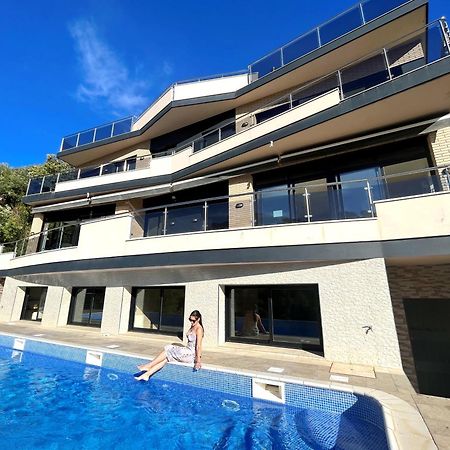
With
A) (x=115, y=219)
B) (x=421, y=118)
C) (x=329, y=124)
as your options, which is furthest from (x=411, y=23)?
(x=115, y=219)

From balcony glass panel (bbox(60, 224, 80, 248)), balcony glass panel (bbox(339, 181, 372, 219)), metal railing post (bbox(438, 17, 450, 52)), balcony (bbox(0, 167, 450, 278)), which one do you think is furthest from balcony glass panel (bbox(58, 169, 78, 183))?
metal railing post (bbox(438, 17, 450, 52))

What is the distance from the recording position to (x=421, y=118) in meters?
8.63

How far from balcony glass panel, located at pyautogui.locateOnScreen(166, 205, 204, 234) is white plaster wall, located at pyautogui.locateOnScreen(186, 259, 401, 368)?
344 centimetres

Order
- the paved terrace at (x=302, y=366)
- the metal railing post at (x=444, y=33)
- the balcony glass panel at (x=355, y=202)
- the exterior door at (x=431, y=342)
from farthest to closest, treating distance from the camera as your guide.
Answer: the exterior door at (x=431, y=342)
the balcony glass panel at (x=355, y=202)
the metal railing post at (x=444, y=33)
the paved terrace at (x=302, y=366)

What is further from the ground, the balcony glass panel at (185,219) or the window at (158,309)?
the balcony glass panel at (185,219)

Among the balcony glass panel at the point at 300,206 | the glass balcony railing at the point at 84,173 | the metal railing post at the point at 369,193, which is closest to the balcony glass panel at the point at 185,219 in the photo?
the balcony glass panel at the point at 300,206

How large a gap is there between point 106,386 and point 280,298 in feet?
18.0

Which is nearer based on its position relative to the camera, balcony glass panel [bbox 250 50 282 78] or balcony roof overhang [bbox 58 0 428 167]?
balcony roof overhang [bbox 58 0 428 167]

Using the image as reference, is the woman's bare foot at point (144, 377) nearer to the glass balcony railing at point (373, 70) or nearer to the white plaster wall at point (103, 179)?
the glass balcony railing at point (373, 70)

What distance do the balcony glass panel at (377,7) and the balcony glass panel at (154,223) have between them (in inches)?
440

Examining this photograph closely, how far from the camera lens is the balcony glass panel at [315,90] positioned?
1054 cm

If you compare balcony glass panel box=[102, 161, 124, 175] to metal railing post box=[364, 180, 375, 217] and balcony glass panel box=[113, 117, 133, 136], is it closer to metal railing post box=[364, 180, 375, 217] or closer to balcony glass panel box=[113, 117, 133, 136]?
balcony glass panel box=[113, 117, 133, 136]

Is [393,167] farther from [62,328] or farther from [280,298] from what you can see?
[62,328]

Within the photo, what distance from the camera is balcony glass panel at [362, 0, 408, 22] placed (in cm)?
1002
